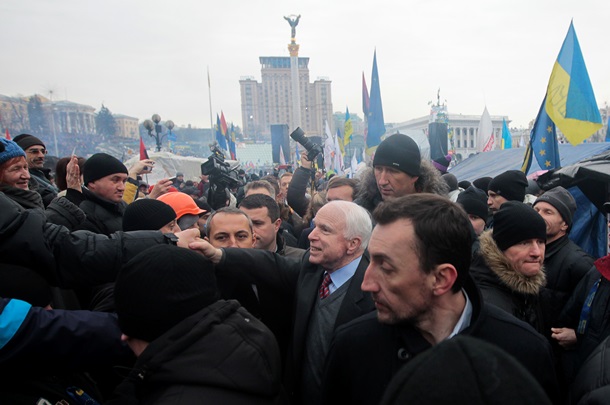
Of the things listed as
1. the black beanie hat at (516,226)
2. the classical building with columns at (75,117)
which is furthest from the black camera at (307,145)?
the classical building with columns at (75,117)

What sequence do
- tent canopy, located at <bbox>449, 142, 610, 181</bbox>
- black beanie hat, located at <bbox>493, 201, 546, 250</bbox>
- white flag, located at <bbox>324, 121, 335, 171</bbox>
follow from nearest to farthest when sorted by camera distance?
black beanie hat, located at <bbox>493, 201, 546, 250</bbox> < tent canopy, located at <bbox>449, 142, 610, 181</bbox> < white flag, located at <bbox>324, 121, 335, 171</bbox>

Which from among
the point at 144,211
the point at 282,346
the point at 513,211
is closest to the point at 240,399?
the point at 282,346

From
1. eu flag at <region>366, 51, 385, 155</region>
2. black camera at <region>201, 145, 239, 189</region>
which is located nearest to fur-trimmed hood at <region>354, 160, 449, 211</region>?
black camera at <region>201, 145, 239, 189</region>

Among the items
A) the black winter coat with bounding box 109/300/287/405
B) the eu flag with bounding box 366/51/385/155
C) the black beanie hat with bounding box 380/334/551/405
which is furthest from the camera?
the eu flag with bounding box 366/51/385/155

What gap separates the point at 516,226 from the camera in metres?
2.39

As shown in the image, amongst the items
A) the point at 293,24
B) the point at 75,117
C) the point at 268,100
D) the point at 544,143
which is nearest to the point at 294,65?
the point at 293,24

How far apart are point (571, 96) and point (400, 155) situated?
3854mm

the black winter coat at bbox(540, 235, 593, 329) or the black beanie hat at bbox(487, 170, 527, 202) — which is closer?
the black winter coat at bbox(540, 235, 593, 329)

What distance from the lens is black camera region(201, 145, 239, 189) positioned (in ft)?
15.0

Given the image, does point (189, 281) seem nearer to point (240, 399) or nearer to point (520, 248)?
point (240, 399)

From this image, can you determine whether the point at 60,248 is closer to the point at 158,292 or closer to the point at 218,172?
the point at 158,292

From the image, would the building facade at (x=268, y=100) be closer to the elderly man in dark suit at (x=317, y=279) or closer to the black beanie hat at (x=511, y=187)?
the black beanie hat at (x=511, y=187)

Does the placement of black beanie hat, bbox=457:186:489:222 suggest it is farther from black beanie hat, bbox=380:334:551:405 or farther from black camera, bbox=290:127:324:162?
black beanie hat, bbox=380:334:551:405

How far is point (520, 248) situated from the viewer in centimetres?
239
